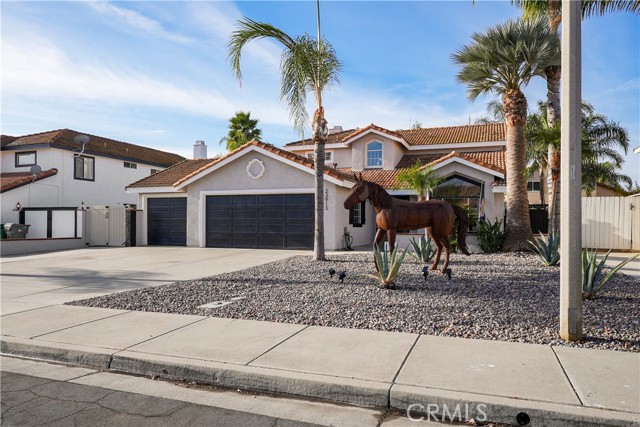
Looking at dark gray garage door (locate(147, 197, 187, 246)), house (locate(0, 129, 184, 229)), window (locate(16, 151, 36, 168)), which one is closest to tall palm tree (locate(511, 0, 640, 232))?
dark gray garage door (locate(147, 197, 187, 246))

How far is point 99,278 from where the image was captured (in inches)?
440

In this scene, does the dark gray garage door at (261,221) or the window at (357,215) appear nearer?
the dark gray garage door at (261,221)

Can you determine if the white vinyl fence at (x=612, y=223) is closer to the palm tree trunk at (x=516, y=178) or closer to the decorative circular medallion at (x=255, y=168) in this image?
the palm tree trunk at (x=516, y=178)

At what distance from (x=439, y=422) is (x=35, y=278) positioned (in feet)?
36.5

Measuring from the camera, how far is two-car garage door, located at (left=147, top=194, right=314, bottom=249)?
18.6 meters

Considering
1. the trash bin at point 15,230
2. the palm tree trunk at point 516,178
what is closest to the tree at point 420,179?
the palm tree trunk at point 516,178

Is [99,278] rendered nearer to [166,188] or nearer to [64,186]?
[166,188]

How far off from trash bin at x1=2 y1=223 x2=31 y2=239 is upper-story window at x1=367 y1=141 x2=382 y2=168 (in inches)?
708

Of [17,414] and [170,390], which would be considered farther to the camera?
[170,390]

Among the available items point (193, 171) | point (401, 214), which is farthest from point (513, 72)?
point (193, 171)

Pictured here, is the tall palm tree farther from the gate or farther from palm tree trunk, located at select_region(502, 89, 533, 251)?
the gate

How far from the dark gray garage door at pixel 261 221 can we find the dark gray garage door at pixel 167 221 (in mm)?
1811

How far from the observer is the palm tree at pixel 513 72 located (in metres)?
14.2

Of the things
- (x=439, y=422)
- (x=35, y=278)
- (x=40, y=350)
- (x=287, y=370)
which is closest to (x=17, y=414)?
(x=40, y=350)
